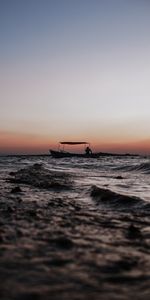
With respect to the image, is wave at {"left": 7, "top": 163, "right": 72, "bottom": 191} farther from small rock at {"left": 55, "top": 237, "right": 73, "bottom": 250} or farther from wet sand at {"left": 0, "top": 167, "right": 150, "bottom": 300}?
small rock at {"left": 55, "top": 237, "right": 73, "bottom": 250}

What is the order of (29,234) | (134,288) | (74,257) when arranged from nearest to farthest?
(134,288), (74,257), (29,234)

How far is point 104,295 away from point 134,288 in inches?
18.3

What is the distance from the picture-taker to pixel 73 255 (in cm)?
593

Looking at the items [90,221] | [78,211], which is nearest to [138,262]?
[90,221]

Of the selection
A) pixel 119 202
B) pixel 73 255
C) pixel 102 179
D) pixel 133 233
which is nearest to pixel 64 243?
pixel 73 255

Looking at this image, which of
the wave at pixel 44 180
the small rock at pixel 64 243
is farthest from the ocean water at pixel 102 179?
the small rock at pixel 64 243

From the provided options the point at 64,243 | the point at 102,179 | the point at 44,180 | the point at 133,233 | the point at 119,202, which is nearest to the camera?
the point at 64,243

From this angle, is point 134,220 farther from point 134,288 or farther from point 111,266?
point 134,288

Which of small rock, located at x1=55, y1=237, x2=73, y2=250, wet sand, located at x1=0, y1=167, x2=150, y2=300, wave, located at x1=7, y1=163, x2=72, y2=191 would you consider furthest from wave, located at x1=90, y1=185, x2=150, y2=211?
small rock, located at x1=55, y1=237, x2=73, y2=250

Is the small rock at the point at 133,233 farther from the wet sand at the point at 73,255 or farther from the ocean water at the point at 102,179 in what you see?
the ocean water at the point at 102,179

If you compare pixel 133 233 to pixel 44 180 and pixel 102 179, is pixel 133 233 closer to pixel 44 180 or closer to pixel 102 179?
pixel 44 180

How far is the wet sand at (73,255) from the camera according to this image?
4453mm

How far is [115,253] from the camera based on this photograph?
6.17 m

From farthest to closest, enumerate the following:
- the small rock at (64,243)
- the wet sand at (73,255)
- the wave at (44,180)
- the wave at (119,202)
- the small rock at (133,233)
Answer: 1. the wave at (44,180)
2. the wave at (119,202)
3. the small rock at (133,233)
4. the small rock at (64,243)
5. the wet sand at (73,255)
